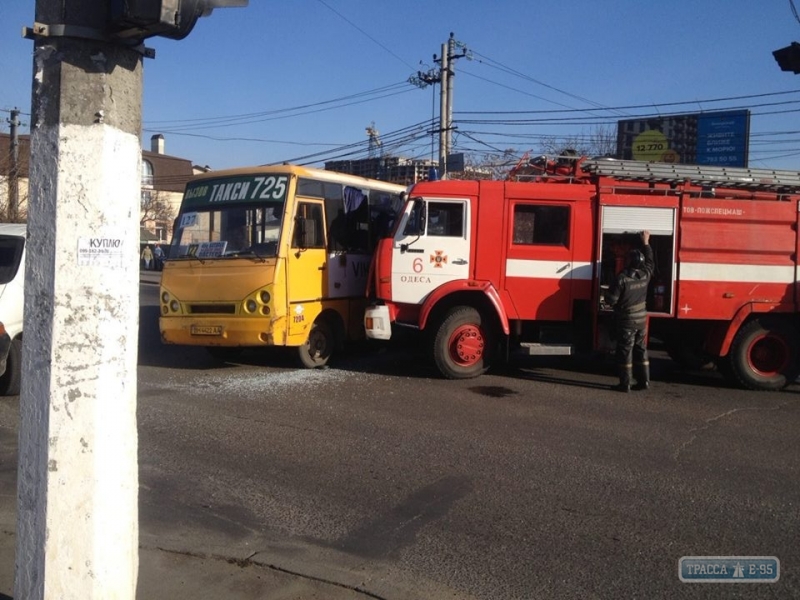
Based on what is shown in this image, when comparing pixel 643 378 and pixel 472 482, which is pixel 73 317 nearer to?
pixel 472 482

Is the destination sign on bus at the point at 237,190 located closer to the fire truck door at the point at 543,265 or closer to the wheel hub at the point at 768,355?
the fire truck door at the point at 543,265

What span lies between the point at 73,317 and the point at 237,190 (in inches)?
306

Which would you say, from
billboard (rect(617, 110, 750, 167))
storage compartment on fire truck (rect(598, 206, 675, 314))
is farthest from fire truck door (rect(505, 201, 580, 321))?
billboard (rect(617, 110, 750, 167))

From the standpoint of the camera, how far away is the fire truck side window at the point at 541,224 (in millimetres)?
10227

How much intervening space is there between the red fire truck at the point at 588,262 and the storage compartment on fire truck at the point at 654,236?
14 mm

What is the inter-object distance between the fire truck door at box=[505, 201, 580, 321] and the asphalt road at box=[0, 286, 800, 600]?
1.13 m

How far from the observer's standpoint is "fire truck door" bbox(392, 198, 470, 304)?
10234 mm

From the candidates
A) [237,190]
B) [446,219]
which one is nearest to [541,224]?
[446,219]

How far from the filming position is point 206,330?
10.2 metres

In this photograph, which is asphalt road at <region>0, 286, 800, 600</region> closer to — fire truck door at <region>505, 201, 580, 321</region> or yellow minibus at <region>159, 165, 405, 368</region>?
yellow minibus at <region>159, 165, 405, 368</region>

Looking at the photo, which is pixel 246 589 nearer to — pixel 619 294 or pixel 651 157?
pixel 619 294

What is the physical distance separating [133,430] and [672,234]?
27.1 ft

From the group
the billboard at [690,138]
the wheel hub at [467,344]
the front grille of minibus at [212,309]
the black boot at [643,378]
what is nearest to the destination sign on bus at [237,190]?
the front grille of minibus at [212,309]

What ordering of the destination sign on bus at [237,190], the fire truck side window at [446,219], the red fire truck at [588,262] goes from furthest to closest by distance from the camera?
1. the destination sign on bus at [237,190]
2. the fire truck side window at [446,219]
3. the red fire truck at [588,262]
